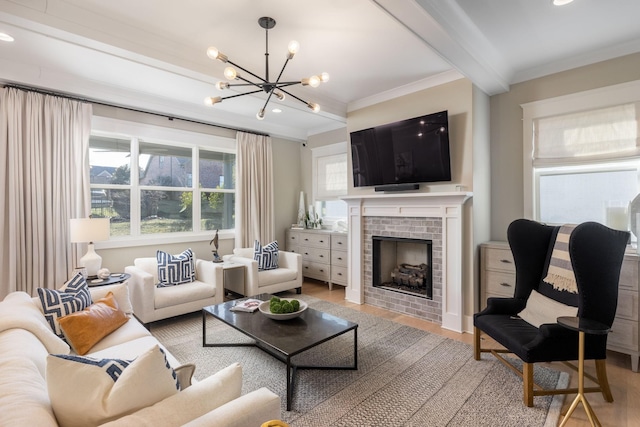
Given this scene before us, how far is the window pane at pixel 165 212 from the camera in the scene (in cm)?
438

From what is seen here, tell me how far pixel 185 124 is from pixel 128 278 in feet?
7.74

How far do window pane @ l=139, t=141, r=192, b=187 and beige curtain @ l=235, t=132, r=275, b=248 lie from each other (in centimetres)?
78

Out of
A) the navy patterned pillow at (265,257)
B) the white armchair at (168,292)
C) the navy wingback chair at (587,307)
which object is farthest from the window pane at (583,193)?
the white armchair at (168,292)

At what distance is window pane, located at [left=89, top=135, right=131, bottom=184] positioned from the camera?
13.0 ft

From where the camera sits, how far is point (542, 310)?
8.34 feet

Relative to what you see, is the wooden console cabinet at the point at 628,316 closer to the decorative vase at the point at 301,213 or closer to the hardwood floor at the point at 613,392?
the hardwood floor at the point at 613,392

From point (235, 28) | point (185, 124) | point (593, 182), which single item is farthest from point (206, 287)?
point (593, 182)

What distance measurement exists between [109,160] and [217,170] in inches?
58.4

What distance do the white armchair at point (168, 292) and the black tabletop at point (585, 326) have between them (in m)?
3.32

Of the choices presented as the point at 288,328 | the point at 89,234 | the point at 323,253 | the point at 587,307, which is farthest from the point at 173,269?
the point at 587,307

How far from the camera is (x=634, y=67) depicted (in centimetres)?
292

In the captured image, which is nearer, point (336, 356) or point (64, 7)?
point (64, 7)

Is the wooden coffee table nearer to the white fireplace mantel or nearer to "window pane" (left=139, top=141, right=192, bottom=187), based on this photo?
the white fireplace mantel

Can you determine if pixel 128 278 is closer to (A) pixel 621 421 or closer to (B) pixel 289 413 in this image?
(B) pixel 289 413
